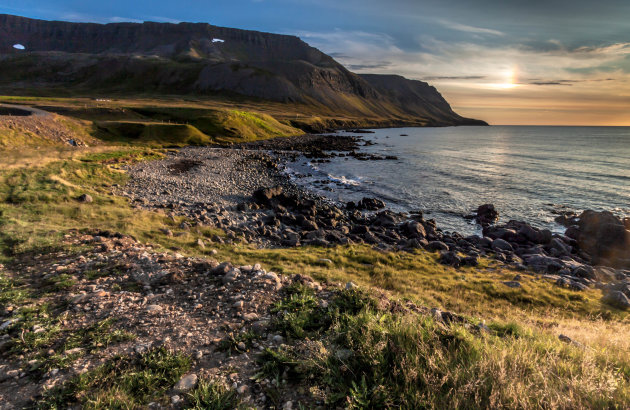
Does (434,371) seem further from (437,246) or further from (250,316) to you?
(437,246)

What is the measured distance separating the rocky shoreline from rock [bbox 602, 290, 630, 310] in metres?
0.04

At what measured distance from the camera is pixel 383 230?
2658cm

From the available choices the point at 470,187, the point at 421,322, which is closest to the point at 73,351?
the point at 421,322

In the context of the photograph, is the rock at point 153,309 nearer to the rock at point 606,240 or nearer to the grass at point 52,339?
the grass at point 52,339

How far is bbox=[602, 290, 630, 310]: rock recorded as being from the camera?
47.0ft

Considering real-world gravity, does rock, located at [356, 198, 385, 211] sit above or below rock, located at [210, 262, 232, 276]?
below

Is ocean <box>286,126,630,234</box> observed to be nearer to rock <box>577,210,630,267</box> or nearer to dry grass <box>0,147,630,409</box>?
rock <box>577,210,630,267</box>

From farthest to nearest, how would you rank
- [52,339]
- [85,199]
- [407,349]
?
[85,199] < [52,339] < [407,349]

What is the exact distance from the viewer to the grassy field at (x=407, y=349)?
13.9 ft

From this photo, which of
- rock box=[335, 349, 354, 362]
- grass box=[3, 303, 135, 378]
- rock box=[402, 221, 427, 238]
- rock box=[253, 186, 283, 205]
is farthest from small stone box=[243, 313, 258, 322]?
rock box=[253, 186, 283, 205]

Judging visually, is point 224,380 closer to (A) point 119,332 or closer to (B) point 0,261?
(A) point 119,332

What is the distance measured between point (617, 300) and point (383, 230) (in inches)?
594

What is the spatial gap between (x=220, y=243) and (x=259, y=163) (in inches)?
1566

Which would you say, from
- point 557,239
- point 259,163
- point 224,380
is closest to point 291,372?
point 224,380
